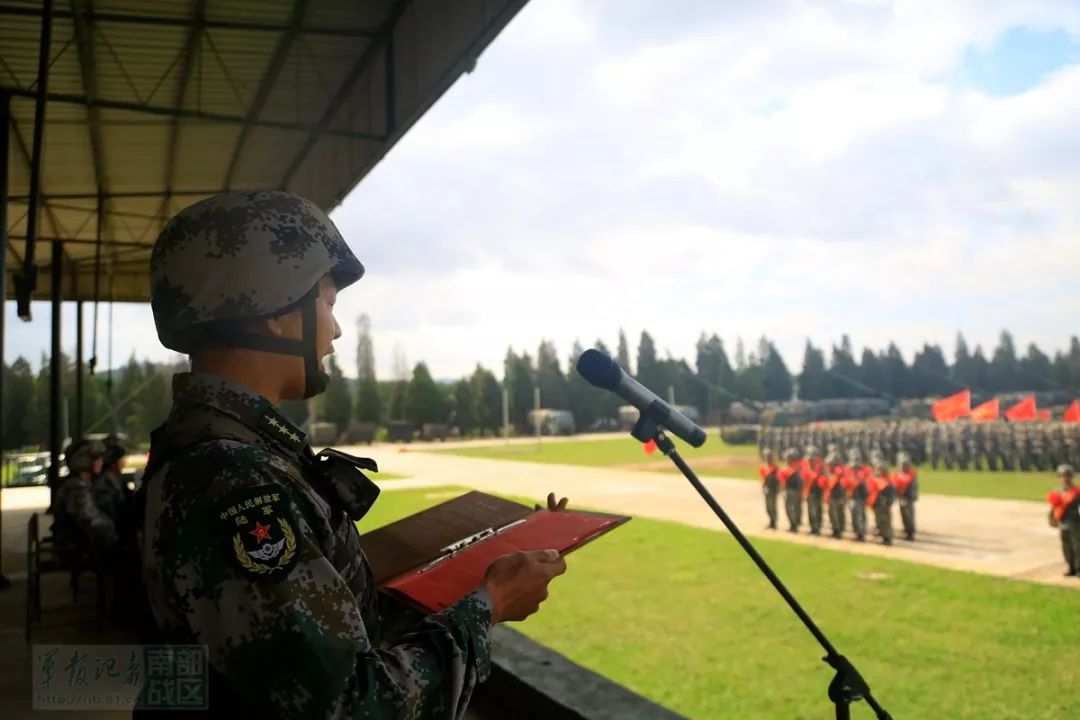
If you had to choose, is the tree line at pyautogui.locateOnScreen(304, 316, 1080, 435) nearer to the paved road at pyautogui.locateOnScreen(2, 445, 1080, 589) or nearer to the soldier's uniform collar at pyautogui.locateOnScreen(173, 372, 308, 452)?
the paved road at pyautogui.locateOnScreen(2, 445, 1080, 589)

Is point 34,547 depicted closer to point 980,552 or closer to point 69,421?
point 980,552

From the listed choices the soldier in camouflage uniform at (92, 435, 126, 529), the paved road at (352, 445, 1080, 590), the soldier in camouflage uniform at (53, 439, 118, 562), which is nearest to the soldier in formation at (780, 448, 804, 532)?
the paved road at (352, 445, 1080, 590)

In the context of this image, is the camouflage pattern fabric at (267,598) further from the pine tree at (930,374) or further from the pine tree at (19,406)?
the pine tree at (930,374)

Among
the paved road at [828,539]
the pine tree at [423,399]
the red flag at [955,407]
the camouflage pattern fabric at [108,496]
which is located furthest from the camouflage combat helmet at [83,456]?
the red flag at [955,407]

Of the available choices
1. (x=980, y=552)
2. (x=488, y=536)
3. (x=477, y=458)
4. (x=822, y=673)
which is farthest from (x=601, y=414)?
(x=488, y=536)

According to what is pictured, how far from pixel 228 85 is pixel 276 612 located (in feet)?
21.4

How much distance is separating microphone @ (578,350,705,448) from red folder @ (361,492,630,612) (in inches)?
10.5

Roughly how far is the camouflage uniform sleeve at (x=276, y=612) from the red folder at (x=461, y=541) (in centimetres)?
19

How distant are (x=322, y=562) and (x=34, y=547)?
557cm

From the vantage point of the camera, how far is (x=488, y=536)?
1279 mm

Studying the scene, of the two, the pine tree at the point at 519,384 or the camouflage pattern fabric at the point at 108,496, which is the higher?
the pine tree at the point at 519,384

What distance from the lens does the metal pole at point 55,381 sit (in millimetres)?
10641

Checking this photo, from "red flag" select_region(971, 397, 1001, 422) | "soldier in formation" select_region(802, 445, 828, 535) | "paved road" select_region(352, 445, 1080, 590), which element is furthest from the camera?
"red flag" select_region(971, 397, 1001, 422)

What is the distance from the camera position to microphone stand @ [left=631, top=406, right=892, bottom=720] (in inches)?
57.2
